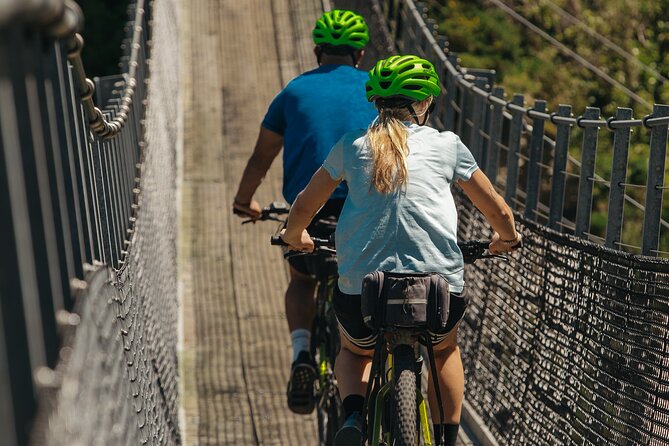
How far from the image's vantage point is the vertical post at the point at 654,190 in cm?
505

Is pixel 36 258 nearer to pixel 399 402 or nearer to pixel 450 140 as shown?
pixel 399 402

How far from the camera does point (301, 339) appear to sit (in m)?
5.72

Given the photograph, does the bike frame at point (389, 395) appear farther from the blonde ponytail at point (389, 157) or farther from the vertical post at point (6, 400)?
the vertical post at point (6, 400)

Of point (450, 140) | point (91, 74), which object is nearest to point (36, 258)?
point (450, 140)

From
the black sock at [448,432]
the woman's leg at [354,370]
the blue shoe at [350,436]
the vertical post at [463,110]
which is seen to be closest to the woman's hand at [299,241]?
the woman's leg at [354,370]

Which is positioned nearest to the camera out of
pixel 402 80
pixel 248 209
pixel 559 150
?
pixel 402 80

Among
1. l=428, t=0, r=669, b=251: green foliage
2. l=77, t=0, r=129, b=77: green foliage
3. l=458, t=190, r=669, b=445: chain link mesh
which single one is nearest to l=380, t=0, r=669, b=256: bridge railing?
l=458, t=190, r=669, b=445: chain link mesh

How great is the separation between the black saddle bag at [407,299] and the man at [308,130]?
4.72 feet

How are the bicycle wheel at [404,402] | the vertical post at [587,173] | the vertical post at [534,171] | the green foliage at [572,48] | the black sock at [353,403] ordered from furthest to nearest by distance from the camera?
the green foliage at [572,48] < the vertical post at [534,171] < the vertical post at [587,173] < the black sock at [353,403] < the bicycle wheel at [404,402]

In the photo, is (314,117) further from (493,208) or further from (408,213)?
(408,213)

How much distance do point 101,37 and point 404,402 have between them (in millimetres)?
23941

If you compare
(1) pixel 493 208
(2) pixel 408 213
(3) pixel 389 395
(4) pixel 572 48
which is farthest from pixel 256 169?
(4) pixel 572 48

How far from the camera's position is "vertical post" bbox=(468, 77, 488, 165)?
25.6 ft

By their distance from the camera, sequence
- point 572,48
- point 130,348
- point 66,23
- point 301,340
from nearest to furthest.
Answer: point 66,23
point 130,348
point 301,340
point 572,48
